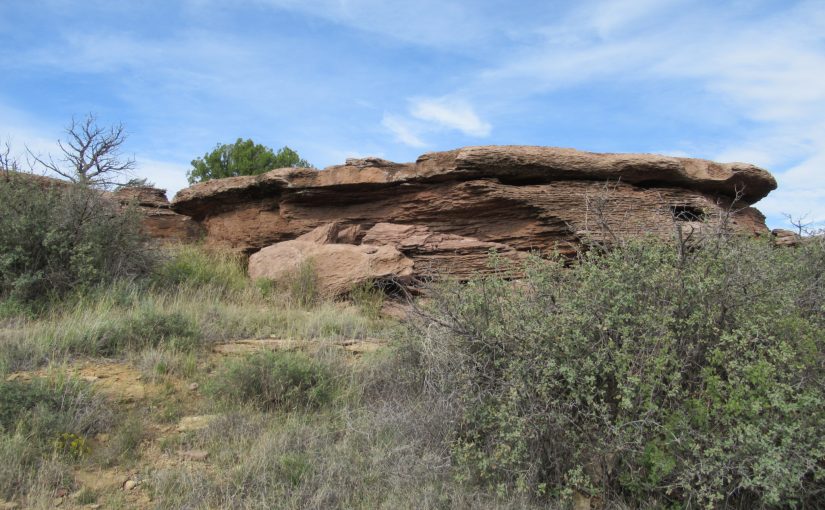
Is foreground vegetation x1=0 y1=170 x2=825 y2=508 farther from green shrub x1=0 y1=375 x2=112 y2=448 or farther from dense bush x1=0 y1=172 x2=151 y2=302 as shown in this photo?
dense bush x1=0 y1=172 x2=151 y2=302

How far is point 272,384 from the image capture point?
208 inches

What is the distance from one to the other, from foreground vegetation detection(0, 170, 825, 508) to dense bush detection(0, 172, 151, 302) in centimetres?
218

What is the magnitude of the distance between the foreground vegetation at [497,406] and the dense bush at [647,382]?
0.02 meters

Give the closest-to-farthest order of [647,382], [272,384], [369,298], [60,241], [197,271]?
[647,382]
[272,384]
[60,241]
[369,298]
[197,271]

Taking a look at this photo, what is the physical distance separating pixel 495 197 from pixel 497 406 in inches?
223

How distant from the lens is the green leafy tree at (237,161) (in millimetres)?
23750

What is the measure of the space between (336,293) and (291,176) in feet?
9.64

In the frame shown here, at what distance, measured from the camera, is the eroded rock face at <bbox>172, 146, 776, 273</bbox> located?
9.32 meters

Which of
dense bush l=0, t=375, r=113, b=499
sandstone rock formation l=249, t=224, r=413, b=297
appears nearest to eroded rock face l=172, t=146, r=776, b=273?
sandstone rock formation l=249, t=224, r=413, b=297

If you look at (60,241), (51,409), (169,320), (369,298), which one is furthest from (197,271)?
(51,409)

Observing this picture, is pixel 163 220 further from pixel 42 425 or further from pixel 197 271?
pixel 42 425

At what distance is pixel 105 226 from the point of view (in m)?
8.66

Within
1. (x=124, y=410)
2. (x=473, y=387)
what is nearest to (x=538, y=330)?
(x=473, y=387)

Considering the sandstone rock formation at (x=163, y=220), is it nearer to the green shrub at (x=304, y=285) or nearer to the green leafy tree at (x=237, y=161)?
the green shrub at (x=304, y=285)
